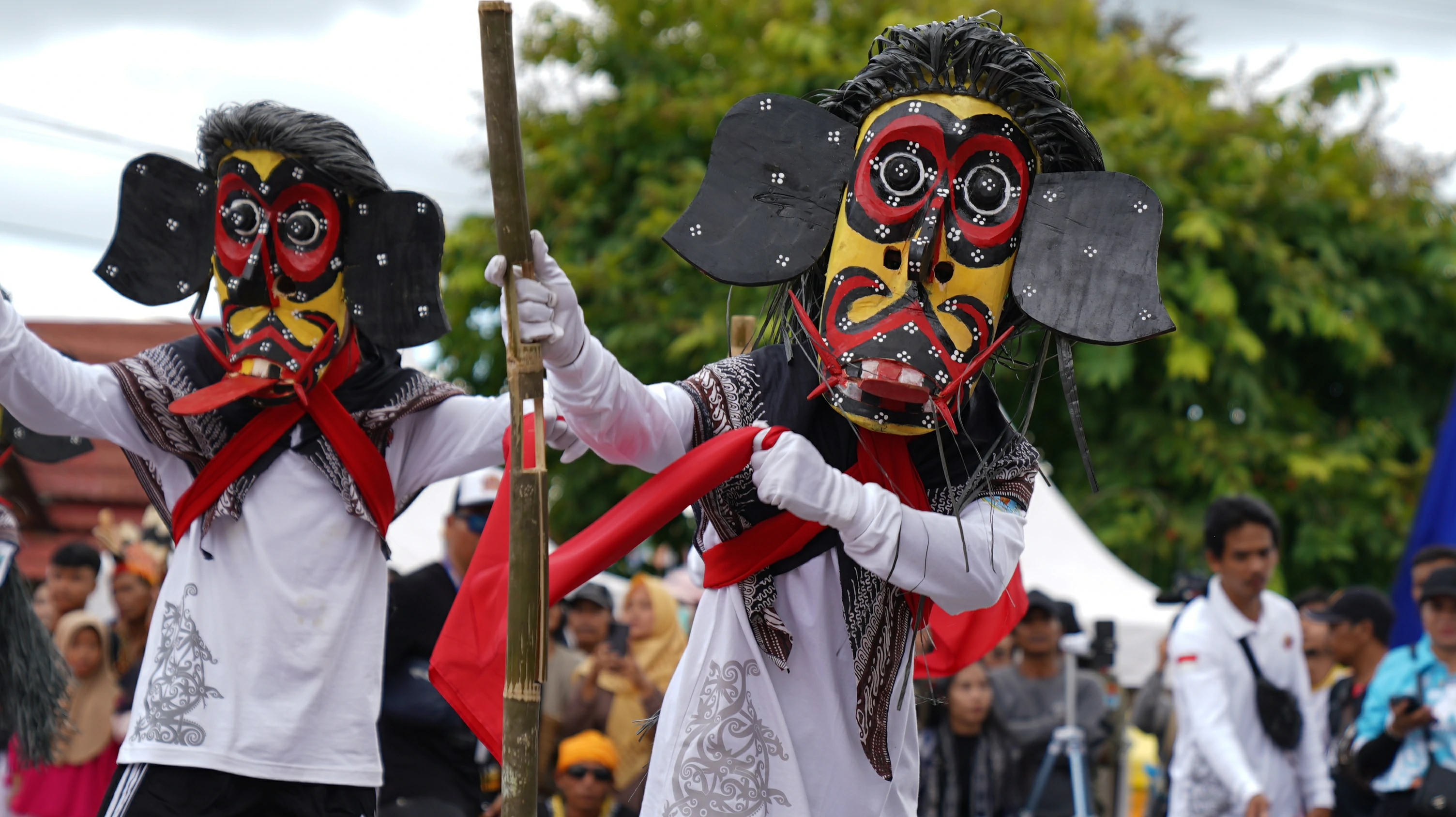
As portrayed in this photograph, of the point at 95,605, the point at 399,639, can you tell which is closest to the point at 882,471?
the point at 399,639

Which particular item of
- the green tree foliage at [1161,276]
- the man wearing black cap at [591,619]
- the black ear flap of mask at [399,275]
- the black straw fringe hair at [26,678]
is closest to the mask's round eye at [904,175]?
the black ear flap of mask at [399,275]

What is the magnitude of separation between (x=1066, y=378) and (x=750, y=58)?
9.18 metres

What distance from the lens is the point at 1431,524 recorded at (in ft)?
30.9

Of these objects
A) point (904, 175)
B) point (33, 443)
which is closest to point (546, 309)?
point (904, 175)

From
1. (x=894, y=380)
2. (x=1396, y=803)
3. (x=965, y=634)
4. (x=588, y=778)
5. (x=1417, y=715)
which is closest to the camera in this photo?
(x=894, y=380)

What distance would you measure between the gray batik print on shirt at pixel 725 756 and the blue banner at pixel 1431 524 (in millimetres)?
7360

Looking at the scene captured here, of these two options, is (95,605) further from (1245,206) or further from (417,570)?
(1245,206)

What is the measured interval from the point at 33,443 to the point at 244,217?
1314 millimetres

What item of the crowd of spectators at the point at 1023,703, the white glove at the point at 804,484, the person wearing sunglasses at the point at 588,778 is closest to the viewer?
the white glove at the point at 804,484

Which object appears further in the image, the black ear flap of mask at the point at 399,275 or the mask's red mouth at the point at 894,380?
the black ear flap of mask at the point at 399,275

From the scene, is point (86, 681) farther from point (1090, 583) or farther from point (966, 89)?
point (1090, 583)

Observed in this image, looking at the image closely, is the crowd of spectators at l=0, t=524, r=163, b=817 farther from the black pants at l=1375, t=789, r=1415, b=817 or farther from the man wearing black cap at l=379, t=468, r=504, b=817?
the black pants at l=1375, t=789, r=1415, b=817

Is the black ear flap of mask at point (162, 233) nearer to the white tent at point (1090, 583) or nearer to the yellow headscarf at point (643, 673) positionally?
the yellow headscarf at point (643, 673)

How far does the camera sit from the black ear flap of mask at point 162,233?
12.2 ft
